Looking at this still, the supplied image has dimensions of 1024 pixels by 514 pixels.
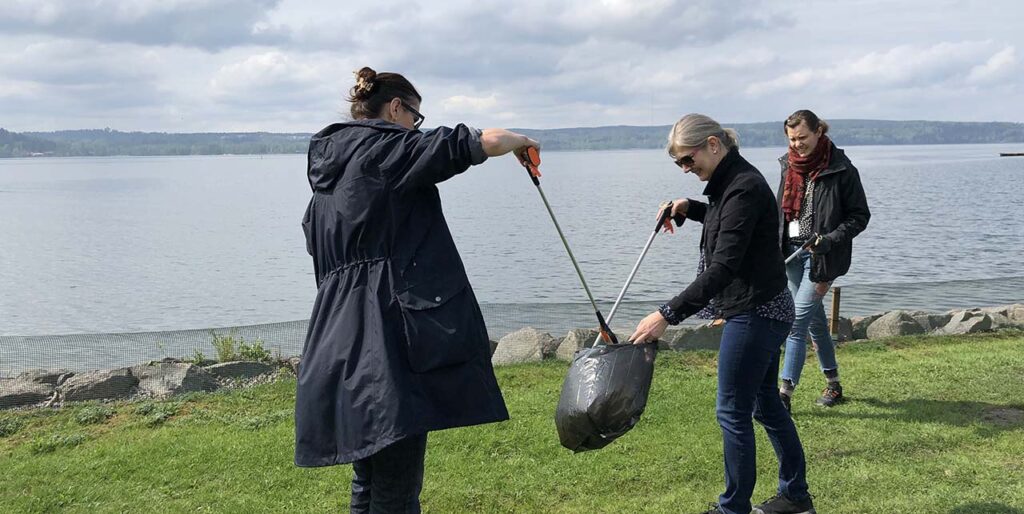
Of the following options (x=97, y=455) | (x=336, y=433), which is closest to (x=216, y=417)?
(x=97, y=455)

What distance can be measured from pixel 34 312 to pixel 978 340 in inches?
661

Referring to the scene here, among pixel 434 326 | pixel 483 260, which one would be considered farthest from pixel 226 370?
pixel 483 260

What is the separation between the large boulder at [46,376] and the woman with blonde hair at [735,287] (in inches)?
261

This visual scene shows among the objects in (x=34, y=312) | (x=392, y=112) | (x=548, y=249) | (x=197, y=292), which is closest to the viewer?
(x=392, y=112)

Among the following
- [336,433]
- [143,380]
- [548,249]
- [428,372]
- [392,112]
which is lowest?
[548,249]

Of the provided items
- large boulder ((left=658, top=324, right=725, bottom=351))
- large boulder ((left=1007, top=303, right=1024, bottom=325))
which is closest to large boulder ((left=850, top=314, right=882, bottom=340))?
large boulder ((left=1007, top=303, right=1024, bottom=325))

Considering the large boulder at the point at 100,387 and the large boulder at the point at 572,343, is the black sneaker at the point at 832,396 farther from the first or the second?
the large boulder at the point at 100,387

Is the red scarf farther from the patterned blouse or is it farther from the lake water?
the lake water

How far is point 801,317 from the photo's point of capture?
246 inches

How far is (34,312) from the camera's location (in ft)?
62.0

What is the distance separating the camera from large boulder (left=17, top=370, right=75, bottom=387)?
8.83m

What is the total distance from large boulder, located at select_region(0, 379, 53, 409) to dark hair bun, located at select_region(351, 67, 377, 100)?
5.77m

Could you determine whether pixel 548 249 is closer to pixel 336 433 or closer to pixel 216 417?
pixel 216 417

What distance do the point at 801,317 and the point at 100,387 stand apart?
559cm
